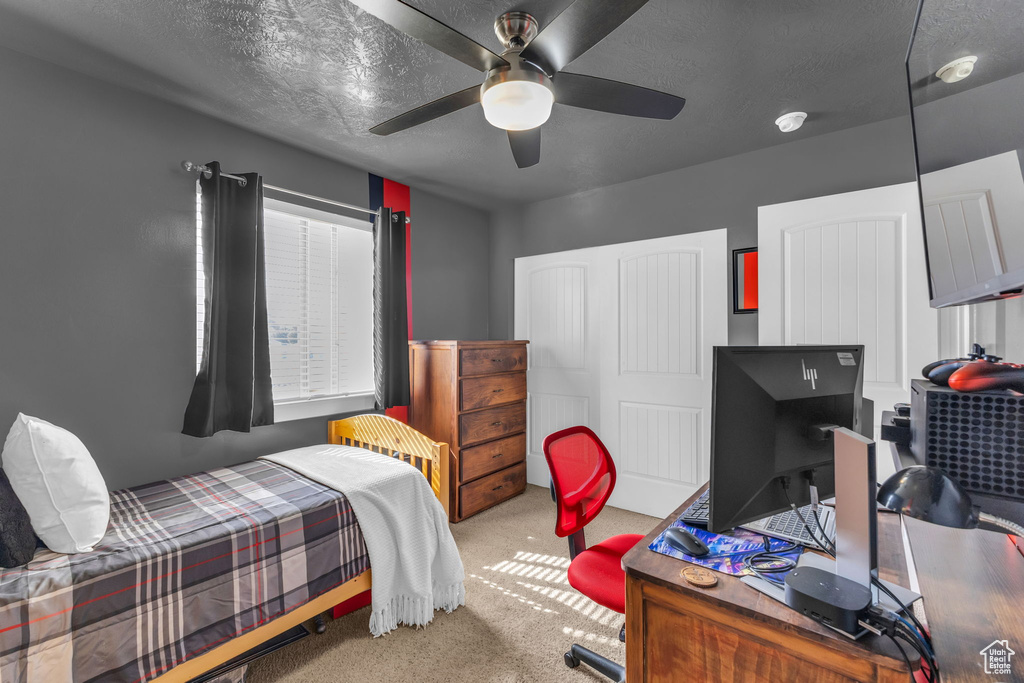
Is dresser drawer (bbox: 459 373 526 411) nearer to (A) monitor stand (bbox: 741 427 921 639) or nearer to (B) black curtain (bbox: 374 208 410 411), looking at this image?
(B) black curtain (bbox: 374 208 410 411)

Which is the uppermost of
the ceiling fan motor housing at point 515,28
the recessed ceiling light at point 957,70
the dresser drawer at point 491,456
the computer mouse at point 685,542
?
the ceiling fan motor housing at point 515,28

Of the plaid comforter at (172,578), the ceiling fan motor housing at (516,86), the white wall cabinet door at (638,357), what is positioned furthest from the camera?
the white wall cabinet door at (638,357)

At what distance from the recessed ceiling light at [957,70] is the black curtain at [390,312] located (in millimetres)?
2775

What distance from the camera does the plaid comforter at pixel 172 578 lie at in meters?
1.23

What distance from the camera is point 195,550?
1495 mm

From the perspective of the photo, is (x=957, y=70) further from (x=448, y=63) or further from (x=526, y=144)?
(x=448, y=63)

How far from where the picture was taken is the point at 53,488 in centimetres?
147

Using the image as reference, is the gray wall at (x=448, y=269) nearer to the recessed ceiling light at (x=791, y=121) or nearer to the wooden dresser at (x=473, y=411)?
the wooden dresser at (x=473, y=411)

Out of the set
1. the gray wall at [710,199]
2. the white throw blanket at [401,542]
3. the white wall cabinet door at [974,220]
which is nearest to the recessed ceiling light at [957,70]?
the white wall cabinet door at [974,220]

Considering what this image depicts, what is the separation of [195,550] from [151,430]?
1.02 meters

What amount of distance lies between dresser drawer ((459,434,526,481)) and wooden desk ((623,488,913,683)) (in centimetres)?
216

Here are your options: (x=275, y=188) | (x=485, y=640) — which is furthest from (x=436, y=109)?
(x=485, y=640)

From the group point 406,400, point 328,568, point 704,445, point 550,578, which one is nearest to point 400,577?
point 328,568

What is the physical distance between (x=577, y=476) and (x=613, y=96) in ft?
4.82
